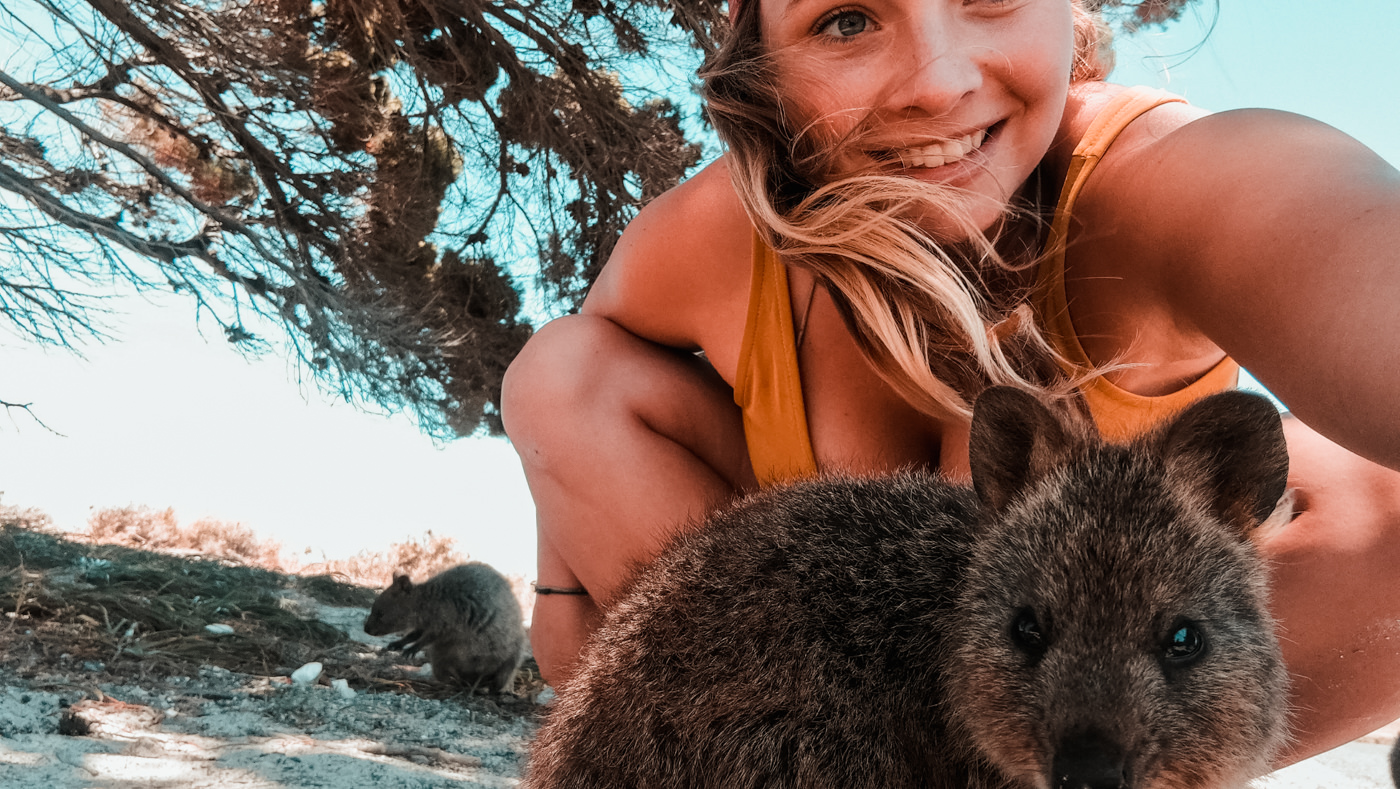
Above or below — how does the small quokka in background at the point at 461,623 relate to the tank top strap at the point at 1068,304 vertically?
below

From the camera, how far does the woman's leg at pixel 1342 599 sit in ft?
7.44

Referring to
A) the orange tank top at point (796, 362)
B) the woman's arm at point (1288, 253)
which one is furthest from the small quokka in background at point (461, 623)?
the woman's arm at point (1288, 253)

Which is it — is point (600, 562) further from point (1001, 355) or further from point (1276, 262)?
point (1276, 262)

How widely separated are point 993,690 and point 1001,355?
0.88m

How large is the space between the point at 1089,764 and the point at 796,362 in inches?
62.4

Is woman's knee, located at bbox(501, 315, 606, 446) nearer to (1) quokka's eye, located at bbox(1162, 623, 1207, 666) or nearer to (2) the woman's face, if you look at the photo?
(2) the woman's face

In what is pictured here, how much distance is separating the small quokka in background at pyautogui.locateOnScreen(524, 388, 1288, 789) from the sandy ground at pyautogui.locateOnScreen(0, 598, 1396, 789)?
559 millimetres

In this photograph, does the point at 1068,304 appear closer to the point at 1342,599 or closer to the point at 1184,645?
the point at 1342,599

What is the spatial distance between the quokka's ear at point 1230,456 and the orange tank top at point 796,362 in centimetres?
44

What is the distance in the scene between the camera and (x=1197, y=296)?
191 centimetres

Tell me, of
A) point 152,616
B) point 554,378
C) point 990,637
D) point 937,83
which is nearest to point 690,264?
point 554,378

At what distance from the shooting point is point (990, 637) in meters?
1.56

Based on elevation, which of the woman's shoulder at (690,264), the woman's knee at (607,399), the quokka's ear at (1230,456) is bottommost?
the quokka's ear at (1230,456)

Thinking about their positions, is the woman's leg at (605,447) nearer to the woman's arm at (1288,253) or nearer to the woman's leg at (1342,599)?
the woman's arm at (1288,253)
